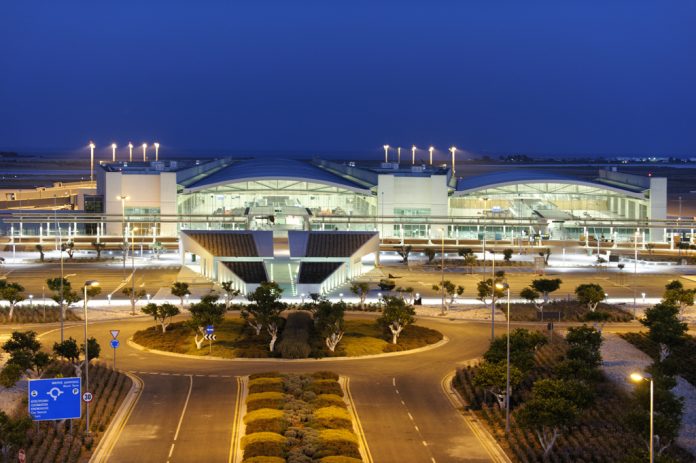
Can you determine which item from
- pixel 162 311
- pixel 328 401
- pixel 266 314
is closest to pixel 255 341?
pixel 266 314

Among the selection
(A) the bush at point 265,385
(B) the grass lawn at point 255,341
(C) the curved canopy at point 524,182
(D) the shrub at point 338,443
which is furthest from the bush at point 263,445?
(C) the curved canopy at point 524,182

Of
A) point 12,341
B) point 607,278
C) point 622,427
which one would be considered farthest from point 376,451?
point 607,278

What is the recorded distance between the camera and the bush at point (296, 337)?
1838 inches

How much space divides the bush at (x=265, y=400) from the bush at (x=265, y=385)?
0.76 m

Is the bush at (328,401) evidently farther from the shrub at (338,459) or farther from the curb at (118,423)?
the curb at (118,423)

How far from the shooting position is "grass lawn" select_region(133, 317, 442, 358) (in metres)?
47.3

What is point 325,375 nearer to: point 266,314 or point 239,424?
point 239,424

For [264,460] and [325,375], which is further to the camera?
[325,375]

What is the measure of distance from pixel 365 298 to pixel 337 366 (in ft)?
62.7

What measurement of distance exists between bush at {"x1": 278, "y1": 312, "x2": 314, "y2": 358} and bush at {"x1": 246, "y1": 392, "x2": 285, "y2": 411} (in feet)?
28.0

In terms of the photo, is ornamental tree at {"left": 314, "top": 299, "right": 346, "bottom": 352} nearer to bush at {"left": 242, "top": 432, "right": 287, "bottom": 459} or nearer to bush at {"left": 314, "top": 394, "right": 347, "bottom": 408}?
bush at {"left": 314, "top": 394, "right": 347, "bottom": 408}

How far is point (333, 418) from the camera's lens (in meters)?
34.8

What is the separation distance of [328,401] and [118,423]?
701 centimetres

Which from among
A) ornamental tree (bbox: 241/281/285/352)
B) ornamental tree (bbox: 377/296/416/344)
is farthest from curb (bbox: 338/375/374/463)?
ornamental tree (bbox: 377/296/416/344)
